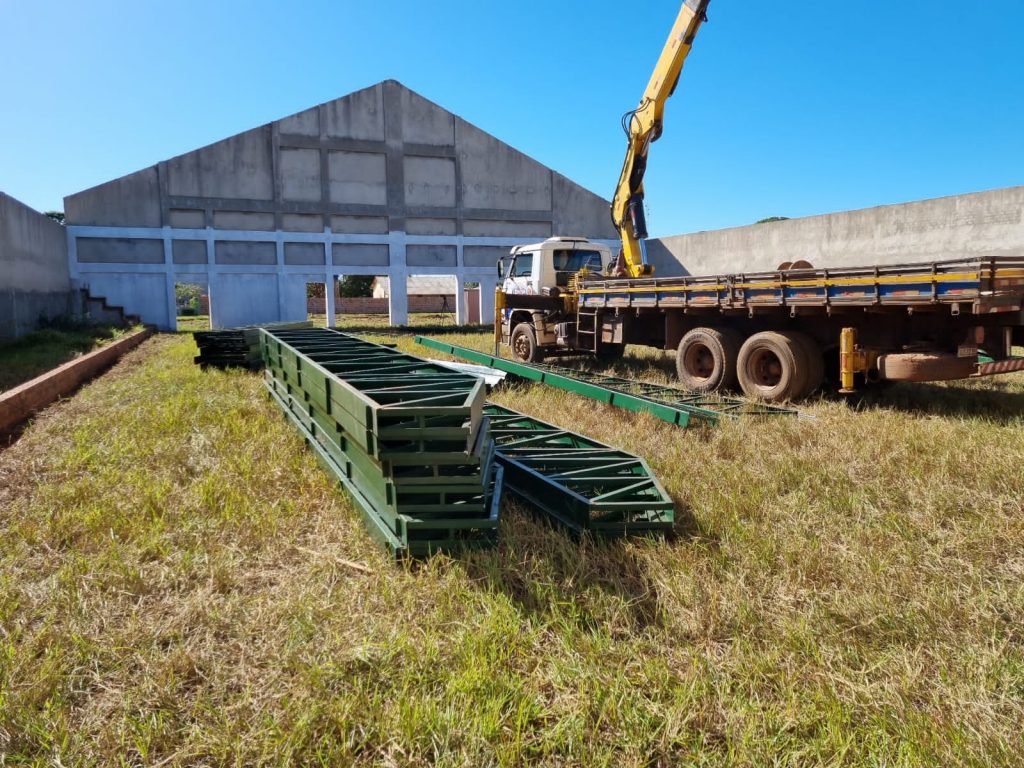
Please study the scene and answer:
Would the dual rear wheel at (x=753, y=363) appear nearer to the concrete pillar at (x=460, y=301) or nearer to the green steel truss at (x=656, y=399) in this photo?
the green steel truss at (x=656, y=399)

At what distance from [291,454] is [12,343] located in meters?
12.7

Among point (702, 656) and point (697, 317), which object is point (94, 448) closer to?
point (702, 656)

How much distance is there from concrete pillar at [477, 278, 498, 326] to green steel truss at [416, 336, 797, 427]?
18.2 metres

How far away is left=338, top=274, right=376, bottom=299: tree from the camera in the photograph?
2012 inches

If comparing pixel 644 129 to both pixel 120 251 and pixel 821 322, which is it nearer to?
pixel 821 322

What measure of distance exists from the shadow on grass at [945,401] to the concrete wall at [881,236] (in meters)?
8.08

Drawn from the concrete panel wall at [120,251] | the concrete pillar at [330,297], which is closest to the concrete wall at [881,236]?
the concrete pillar at [330,297]

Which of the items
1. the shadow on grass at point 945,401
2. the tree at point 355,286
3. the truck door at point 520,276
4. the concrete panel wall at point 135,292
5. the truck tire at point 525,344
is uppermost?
the tree at point 355,286

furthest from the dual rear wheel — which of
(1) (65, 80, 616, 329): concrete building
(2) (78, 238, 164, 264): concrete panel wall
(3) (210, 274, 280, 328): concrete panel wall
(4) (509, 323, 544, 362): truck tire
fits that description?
(2) (78, 238, 164, 264): concrete panel wall

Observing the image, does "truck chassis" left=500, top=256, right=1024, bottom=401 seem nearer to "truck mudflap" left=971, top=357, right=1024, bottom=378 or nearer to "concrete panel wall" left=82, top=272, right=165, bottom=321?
"truck mudflap" left=971, top=357, right=1024, bottom=378

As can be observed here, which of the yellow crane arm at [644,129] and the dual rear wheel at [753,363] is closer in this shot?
the dual rear wheel at [753,363]

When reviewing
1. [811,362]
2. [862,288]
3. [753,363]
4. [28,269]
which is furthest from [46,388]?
[28,269]

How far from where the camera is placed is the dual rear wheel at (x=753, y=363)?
24.6 feet

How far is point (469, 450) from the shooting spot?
10.9 feet
